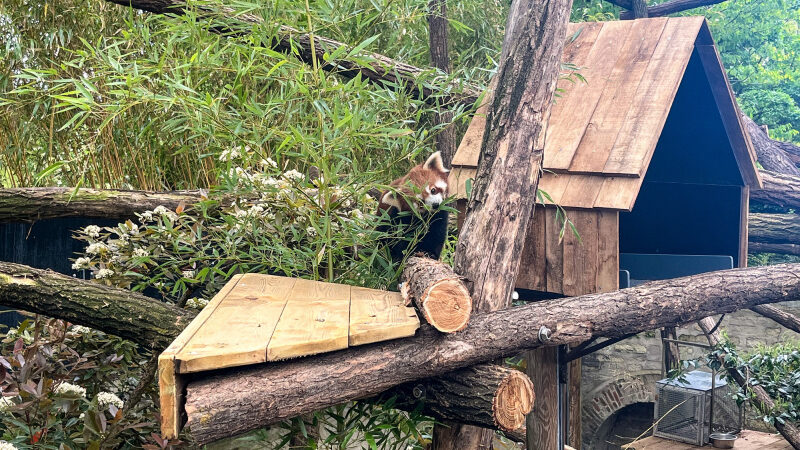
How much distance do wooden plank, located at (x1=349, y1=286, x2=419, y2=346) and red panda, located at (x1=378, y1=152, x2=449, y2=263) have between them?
1.73 feet

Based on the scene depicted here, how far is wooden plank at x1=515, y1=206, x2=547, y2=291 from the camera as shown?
311cm

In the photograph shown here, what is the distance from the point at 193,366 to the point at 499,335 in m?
1.04

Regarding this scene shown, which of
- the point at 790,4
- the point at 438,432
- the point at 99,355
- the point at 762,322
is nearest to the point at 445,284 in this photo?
the point at 438,432

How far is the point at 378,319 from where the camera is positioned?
204cm

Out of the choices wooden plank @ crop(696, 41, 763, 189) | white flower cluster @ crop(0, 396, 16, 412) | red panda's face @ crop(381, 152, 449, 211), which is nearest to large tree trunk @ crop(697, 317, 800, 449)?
wooden plank @ crop(696, 41, 763, 189)

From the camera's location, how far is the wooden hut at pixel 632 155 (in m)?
2.92

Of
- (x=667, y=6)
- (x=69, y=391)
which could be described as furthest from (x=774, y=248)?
(x=69, y=391)

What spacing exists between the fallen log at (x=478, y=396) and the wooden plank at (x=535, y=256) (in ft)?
3.30

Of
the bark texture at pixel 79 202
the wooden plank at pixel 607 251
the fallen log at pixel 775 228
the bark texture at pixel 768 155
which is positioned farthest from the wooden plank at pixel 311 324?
the bark texture at pixel 768 155

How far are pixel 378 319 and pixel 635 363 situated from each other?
20.8ft

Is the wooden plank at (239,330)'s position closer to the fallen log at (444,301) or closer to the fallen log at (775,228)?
the fallen log at (444,301)

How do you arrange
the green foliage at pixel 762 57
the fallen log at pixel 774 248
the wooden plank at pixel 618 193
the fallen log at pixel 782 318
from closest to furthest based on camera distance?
the wooden plank at pixel 618 193 → the fallen log at pixel 782 318 → the fallen log at pixel 774 248 → the green foliage at pixel 762 57

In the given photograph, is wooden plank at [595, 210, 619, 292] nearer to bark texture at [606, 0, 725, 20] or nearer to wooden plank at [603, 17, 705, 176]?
wooden plank at [603, 17, 705, 176]

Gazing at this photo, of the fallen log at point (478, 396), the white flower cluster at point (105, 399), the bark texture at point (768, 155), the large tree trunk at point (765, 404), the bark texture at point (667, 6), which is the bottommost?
the large tree trunk at point (765, 404)
